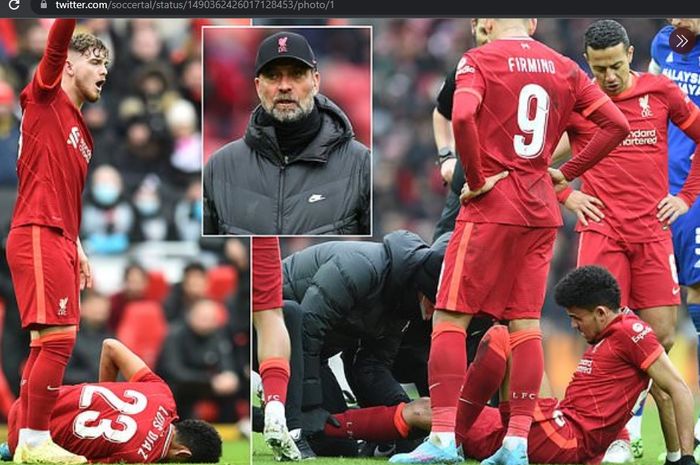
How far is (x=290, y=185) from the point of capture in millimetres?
5504

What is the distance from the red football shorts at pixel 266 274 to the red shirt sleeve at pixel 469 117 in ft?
2.85

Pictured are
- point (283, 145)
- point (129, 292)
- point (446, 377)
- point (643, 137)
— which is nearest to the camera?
point (446, 377)

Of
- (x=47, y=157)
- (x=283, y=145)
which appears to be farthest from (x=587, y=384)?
(x=47, y=157)

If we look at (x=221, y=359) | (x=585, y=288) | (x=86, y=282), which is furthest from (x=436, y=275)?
(x=221, y=359)

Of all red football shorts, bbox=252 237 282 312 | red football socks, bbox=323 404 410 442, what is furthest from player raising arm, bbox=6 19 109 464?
red football socks, bbox=323 404 410 442

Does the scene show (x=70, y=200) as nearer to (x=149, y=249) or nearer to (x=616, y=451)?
(x=616, y=451)

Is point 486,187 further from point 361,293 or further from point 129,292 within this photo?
point 129,292

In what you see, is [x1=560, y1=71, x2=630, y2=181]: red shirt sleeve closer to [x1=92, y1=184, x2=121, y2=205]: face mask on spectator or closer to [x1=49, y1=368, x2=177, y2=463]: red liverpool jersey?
[x1=49, y1=368, x2=177, y2=463]: red liverpool jersey

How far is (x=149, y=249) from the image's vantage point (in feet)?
34.4

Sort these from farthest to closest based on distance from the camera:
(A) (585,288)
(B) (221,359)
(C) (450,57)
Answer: (C) (450,57) < (B) (221,359) < (A) (585,288)

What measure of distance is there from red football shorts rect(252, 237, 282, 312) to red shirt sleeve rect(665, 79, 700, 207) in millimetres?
2190

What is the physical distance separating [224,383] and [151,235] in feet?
5.43

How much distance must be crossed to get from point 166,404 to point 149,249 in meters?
4.39

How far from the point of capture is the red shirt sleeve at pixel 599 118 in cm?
572
